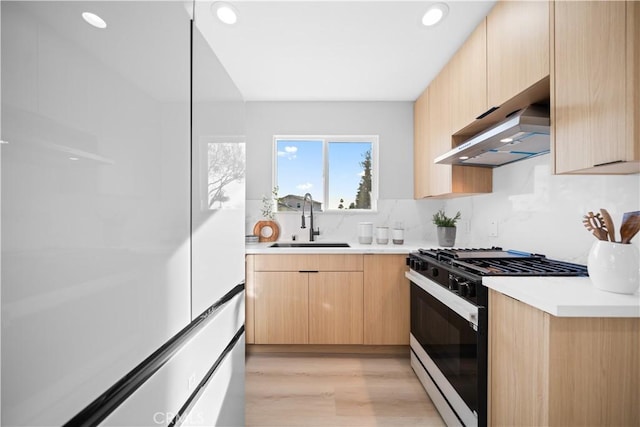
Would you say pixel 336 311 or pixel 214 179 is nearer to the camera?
pixel 214 179

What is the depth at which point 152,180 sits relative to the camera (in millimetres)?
634

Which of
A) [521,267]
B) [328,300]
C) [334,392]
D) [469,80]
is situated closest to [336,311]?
[328,300]

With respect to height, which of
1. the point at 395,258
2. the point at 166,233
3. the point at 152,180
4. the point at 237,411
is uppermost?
the point at 152,180

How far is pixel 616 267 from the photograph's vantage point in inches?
39.0

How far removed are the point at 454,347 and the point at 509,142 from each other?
3.68 feet

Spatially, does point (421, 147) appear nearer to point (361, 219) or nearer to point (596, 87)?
point (361, 219)

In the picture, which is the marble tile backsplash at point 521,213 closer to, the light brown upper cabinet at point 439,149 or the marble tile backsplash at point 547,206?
the marble tile backsplash at point 547,206

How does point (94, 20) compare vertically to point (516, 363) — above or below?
above

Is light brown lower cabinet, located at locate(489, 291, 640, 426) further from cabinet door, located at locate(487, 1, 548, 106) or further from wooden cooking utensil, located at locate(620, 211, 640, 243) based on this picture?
cabinet door, located at locate(487, 1, 548, 106)

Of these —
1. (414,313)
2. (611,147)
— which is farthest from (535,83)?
(414,313)

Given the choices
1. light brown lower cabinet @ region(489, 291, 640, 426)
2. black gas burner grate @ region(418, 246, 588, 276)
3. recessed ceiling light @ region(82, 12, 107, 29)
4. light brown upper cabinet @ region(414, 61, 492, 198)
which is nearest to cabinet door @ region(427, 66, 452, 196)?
light brown upper cabinet @ region(414, 61, 492, 198)

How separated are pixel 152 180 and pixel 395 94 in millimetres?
2618

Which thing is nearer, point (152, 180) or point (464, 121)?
point (152, 180)

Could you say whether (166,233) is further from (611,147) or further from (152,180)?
(611,147)
